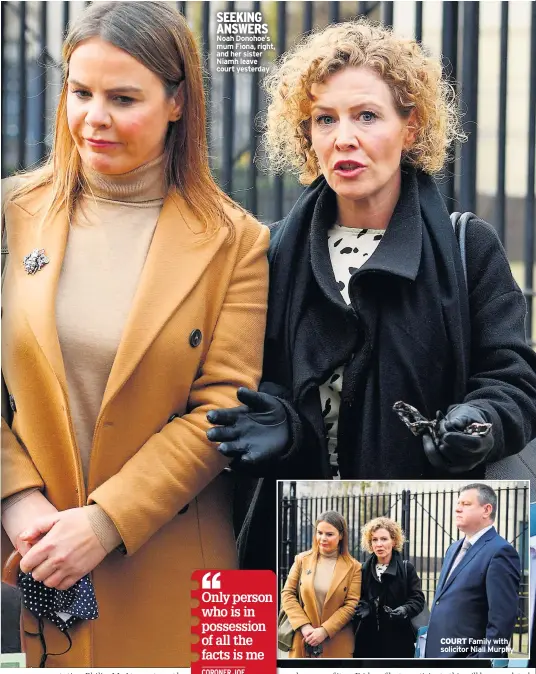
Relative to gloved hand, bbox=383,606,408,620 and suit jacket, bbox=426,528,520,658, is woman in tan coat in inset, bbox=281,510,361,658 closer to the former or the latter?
gloved hand, bbox=383,606,408,620

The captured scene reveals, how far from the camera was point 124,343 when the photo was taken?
260cm

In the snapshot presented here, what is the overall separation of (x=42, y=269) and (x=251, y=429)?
26.1 inches

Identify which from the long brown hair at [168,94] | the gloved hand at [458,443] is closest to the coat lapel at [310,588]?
the gloved hand at [458,443]

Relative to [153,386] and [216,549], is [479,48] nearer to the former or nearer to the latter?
[153,386]

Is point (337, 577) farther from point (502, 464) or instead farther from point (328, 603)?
point (502, 464)

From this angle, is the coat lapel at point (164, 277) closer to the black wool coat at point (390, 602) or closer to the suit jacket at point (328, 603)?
the suit jacket at point (328, 603)

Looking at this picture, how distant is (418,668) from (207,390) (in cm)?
95

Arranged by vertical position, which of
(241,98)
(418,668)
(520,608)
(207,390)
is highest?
(241,98)

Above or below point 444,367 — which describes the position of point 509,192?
above

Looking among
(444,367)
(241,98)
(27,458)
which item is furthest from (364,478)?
(241,98)

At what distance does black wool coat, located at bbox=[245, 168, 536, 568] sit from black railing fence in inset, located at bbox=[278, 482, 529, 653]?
0.07m

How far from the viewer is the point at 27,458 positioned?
270 cm

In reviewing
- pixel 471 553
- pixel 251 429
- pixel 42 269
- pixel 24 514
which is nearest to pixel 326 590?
pixel 471 553

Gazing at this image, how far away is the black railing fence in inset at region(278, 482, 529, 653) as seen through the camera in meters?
2.76
